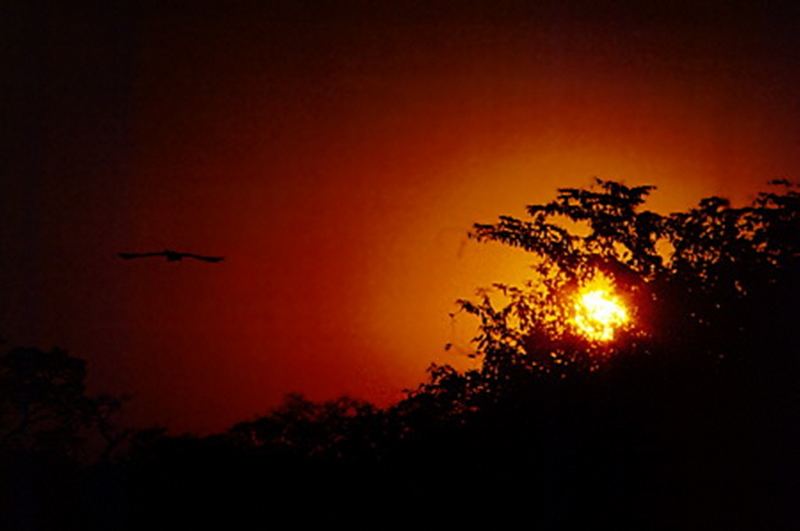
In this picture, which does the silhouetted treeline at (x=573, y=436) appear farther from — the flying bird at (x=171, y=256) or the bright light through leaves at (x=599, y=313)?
the flying bird at (x=171, y=256)

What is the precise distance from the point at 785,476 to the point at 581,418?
2740mm

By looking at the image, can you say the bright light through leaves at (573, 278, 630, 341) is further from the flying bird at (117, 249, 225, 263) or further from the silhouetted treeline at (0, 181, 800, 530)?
the flying bird at (117, 249, 225, 263)

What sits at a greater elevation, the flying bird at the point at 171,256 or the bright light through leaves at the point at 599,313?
the bright light through leaves at the point at 599,313

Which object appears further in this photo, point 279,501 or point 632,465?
point 279,501

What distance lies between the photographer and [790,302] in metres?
15.2

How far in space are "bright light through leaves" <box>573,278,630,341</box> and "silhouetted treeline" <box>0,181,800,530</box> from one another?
22 cm

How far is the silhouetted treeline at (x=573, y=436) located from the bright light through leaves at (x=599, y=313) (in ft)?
0.71

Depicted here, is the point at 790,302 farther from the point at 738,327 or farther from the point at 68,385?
the point at 68,385

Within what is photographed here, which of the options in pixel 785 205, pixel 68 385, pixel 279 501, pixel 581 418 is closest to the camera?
pixel 581 418

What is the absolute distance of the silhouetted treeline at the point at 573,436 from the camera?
12.9m

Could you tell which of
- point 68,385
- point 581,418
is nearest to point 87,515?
point 581,418

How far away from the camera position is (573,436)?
13531 mm

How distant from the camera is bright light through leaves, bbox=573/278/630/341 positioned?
632 inches

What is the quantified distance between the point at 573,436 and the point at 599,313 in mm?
3633
